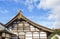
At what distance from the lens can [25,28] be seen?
32.4 meters

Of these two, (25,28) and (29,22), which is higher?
(29,22)

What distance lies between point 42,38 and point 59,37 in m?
13.4

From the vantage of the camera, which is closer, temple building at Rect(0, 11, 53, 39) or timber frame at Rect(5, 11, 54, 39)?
timber frame at Rect(5, 11, 54, 39)

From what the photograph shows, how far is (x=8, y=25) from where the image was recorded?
32.5m

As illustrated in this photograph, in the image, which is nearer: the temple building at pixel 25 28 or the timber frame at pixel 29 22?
the timber frame at pixel 29 22

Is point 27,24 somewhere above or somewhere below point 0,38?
above

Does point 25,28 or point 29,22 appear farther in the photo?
point 25,28

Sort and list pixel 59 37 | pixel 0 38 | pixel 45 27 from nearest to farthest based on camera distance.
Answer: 1. pixel 0 38
2. pixel 45 27
3. pixel 59 37

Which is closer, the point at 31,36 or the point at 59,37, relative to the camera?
the point at 31,36

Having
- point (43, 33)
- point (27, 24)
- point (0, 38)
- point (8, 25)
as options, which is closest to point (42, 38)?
point (43, 33)

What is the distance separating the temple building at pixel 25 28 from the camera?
31750mm

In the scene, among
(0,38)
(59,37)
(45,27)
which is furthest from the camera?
(59,37)

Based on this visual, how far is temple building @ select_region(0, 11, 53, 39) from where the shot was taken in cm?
3175

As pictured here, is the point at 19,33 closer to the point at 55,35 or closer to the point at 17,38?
the point at 17,38
